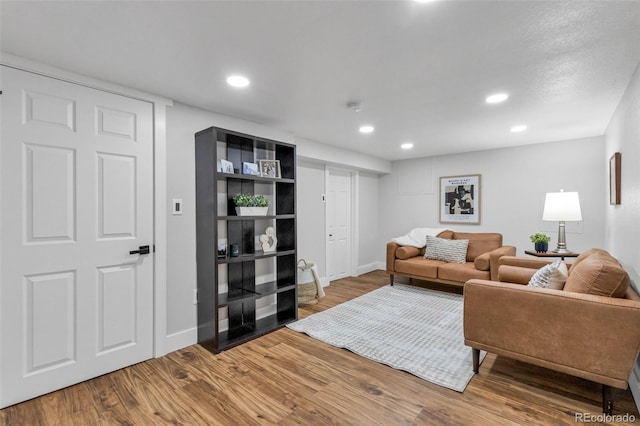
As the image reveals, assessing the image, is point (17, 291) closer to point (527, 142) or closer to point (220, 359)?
point (220, 359)

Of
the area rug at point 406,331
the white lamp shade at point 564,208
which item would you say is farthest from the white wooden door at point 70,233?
the white lamp shade at point 564,208

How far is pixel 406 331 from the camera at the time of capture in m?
2.98

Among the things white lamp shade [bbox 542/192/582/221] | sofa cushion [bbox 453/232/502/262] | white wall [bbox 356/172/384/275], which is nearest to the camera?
white lamp shade [bbox 542/192/582/221]

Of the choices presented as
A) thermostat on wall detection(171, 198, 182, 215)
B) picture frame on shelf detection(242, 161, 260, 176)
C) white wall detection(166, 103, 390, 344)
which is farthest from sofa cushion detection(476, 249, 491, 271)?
thermostat on wall detection(171, 198, 182, 215)

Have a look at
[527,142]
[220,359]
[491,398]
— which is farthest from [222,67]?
[527,142]

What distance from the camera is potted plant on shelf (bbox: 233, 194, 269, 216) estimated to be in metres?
2.90

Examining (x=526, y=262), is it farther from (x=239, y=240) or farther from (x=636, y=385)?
(x=239, y=240)

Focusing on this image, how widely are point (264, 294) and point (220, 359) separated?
718 millimetres

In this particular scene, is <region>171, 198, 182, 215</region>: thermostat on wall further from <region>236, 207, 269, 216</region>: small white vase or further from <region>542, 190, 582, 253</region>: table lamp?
<region>542, 190, 582, 253</region>: table lamp

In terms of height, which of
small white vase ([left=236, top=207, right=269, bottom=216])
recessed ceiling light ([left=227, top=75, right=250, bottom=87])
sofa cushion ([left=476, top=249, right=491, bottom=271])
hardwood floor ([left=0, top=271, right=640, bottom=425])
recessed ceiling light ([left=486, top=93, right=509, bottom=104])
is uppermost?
recessed ceiling light ([left=227, top=75, right=250, bottom=87])

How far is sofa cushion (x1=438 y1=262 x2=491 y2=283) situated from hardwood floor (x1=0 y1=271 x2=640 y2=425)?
156 cm

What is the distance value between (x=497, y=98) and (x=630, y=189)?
1184 millimetres

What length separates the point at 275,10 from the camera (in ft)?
4.66

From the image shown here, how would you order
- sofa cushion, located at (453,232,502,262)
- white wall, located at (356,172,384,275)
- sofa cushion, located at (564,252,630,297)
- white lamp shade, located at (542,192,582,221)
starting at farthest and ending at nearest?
1. white wall, located at (356,172,384,275)
2. sofa cushion, located at (453,232,502,262)
3. white lamp shade, located at (542,192,582,221)
4. sofa cushion, located at (564,252,630,297)
